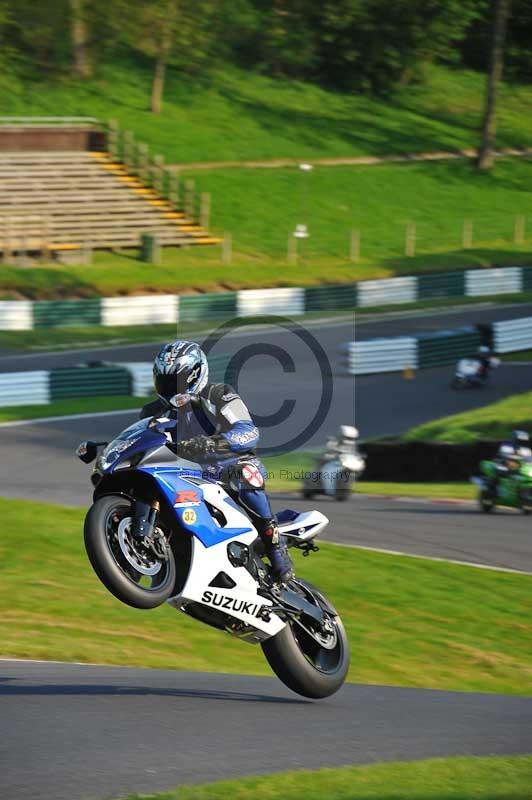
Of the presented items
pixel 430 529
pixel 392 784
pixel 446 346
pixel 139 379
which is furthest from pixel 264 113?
pixel 392 784

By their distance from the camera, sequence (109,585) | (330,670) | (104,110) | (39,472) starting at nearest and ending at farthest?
(109,585), (330,670), (39,472), (104,110)

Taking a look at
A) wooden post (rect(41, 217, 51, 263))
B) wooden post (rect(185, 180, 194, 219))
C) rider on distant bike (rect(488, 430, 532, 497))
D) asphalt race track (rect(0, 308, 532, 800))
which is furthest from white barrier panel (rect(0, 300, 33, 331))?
asphalt race track (rect(0, 308, 532, 800))

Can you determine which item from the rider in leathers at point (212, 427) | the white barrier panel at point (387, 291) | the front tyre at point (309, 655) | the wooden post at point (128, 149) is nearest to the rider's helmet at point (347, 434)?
the front tyre at point (309, 655)

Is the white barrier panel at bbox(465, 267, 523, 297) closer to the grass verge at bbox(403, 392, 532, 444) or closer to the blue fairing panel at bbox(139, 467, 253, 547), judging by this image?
the grass verge at bbox(403, 392, 532, 444)

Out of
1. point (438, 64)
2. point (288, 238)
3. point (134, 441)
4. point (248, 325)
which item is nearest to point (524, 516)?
point (134, 441)

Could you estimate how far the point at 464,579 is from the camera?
582 inches

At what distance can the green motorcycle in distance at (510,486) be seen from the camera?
18.3m

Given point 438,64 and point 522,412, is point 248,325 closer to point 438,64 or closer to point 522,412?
point 522,412

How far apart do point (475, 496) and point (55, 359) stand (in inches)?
535

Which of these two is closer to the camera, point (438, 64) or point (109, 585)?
point (109, 585)

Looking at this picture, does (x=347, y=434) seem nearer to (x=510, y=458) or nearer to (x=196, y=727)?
(x=510, y=458)

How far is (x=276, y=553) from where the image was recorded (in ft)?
27.3

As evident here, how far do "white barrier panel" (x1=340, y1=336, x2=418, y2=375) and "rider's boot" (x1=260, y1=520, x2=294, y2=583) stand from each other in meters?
20.8

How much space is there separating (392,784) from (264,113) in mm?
51532
